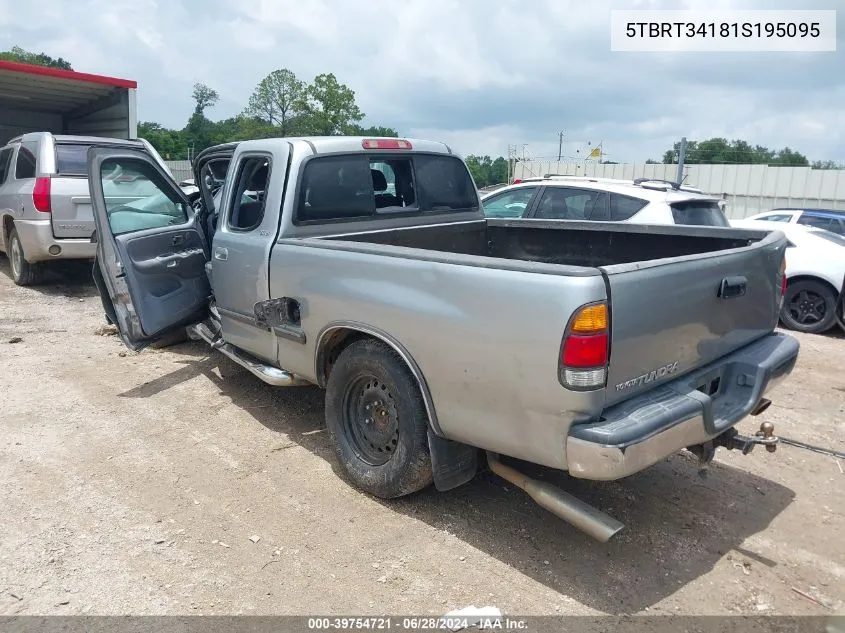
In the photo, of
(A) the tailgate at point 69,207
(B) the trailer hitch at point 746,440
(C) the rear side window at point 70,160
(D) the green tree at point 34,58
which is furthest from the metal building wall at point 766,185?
(D) the green tree at point 34,58

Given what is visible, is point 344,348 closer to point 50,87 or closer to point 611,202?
point 611,202

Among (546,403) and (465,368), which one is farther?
(465,368)

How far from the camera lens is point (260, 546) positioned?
3.40 m

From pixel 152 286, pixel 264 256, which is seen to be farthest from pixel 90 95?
pixel 264 256

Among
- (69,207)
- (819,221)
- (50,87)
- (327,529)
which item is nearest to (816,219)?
(819,221)

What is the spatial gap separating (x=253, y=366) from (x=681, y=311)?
289cm

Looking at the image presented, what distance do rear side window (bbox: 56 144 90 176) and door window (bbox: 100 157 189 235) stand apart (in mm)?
2939

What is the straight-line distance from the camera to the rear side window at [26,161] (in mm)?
8641

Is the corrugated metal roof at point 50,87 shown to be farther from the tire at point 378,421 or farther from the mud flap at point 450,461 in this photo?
the mud flap at point 450,461

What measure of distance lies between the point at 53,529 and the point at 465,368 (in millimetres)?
2329

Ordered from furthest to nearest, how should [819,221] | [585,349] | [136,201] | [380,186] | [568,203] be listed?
[819,221] → [568,203] → [136,201] → [380,186] → [585,349]

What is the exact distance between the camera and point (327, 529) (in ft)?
11.7

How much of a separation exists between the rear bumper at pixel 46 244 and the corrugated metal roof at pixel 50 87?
483 centimetres

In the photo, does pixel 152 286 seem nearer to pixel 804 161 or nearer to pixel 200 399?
pixel 200 399
